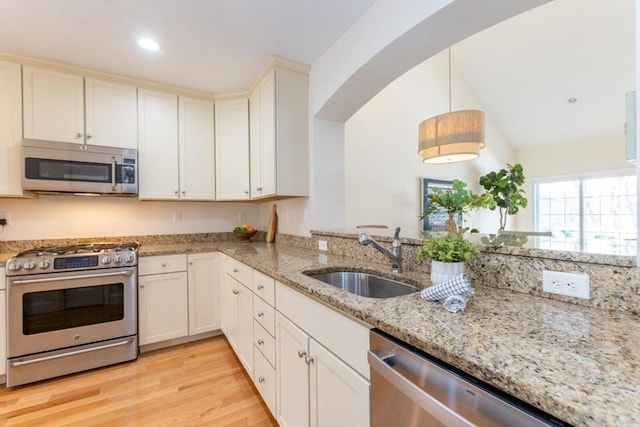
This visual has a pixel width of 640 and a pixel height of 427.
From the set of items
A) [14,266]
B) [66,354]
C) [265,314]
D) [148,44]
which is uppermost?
[148,44]

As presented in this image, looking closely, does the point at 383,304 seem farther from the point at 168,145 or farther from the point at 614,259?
the point at 168,145

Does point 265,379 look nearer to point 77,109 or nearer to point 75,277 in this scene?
point 75,277

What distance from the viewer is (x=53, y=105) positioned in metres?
2.38

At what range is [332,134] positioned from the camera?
2621 mm

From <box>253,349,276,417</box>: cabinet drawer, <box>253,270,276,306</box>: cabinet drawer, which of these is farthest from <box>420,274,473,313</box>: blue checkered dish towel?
<box>253,349,276,417</box>: cabinet drawer

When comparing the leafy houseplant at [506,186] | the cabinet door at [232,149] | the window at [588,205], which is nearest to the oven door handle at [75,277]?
the cabinet door at [232,149]

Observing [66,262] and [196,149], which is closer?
[66,262]

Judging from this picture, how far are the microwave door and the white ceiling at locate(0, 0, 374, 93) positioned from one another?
0.78m

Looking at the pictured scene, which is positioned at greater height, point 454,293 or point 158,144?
point 158,144

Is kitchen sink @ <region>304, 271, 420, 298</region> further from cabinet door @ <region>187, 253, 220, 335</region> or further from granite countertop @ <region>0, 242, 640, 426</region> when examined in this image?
cabinet door @ <region>187, 253, 220, 335</region>

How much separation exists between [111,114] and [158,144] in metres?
0.43

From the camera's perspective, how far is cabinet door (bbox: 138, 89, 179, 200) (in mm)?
2715

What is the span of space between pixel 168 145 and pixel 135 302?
Answer: 1.48 metres

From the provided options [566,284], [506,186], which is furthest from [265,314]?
[506,186]
